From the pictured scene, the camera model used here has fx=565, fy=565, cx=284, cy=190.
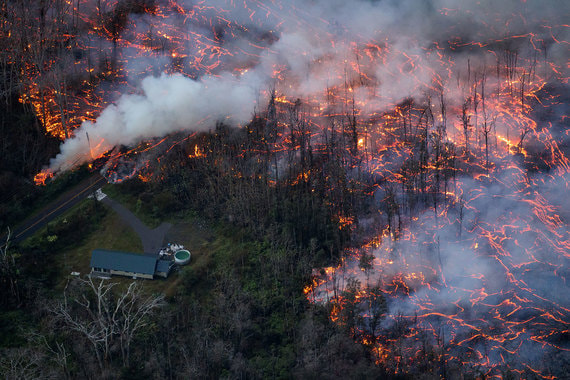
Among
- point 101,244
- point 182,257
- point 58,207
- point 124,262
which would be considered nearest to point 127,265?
point 124,262

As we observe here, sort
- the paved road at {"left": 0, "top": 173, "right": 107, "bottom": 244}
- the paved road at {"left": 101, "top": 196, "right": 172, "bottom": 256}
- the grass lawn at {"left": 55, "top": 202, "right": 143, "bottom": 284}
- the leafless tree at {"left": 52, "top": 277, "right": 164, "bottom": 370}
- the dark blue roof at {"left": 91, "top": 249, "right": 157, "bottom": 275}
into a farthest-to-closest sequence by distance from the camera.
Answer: the paved road at {"left": 101, "top": 196, "right": 172, "bottom": 256}, the paved road at {"left": 0, "top": 173, "right": 107, "bottom": 244}, the grass lawn at {"left": 55, "top": 202, "right": 143, "bottom": 284}, the dark blue roof at {"left": 91, "top": 249, "right": 157, "bottom": 275}, the leafless tree at {"left": 52, "top": 277, "right": 164, "bottom": 370}

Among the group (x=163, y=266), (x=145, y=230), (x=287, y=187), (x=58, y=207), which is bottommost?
(x=163, y=266)

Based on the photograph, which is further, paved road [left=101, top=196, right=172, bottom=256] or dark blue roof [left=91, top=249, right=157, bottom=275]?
paved road [left=101, top=196, right=172, bottom=256]

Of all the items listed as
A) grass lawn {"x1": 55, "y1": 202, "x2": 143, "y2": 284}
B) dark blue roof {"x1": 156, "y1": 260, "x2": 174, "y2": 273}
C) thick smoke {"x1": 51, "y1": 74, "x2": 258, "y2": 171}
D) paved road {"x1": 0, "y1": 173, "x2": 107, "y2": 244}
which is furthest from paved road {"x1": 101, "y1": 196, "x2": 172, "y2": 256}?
thick smoke {"x1": 51, "y1": 74, "x2": 258, "y2": 171}

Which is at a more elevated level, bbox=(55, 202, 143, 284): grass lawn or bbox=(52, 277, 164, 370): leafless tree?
bbox=(55, 202, 143, 284): grass lawn

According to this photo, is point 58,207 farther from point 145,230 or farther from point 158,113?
point 158,113

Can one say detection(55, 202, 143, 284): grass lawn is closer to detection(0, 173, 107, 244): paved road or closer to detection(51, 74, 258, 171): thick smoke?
detection(0, 173, 107, 244): paved road

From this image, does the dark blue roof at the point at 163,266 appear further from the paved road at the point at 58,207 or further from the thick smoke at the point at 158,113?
the thick smoke at the point at 158,113
